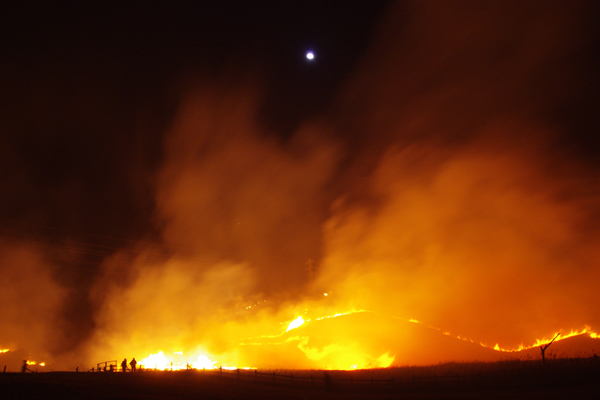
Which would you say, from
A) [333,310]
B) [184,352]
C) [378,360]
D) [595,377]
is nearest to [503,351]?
[378,360]

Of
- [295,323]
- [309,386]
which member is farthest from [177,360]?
[309,386]

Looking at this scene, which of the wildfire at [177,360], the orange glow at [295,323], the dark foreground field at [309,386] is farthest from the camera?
the orange glow at [295,323]

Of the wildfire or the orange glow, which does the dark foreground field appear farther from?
the orange glow

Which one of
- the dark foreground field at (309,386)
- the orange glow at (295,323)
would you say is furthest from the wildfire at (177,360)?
the dark foreground field at (309,386)

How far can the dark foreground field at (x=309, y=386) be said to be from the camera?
2069cm

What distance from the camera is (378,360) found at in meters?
57.4

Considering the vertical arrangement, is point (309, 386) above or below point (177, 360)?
below

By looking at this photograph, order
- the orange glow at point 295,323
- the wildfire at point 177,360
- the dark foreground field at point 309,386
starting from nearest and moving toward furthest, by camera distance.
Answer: the dark foreground field at point 309,386
the wildfire at point 177,360
the orange glow at point 295,323

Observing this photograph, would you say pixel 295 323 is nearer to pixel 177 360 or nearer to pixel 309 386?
pixel 177 360

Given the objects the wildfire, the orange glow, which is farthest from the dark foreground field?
the orange glow

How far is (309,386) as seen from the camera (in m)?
33.4

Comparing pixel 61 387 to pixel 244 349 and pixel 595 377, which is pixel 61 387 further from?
pixel 244 349

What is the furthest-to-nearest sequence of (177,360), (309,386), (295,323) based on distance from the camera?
(295,323), (177,360), (309,386)

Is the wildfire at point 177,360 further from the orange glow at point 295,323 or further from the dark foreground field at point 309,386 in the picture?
the dark foreground field at point 309,386
